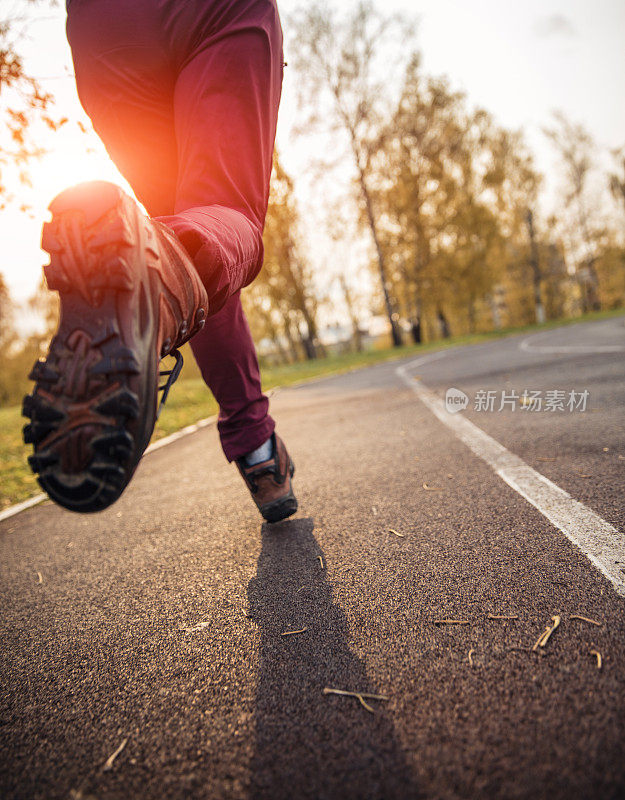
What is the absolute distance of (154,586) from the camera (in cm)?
154

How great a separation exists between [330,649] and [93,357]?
0.77 meters

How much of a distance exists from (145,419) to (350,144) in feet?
71.9

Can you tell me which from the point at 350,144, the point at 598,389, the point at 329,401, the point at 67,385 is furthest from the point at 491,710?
the point at 350,144

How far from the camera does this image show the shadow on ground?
745 millimetres

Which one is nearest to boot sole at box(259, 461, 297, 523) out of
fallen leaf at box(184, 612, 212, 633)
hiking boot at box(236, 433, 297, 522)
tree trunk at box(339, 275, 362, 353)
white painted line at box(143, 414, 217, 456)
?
hiking boot at box(236, 433, 297, 522)

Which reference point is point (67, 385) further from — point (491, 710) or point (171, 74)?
point (171, 74)

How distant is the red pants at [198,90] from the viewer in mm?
1337

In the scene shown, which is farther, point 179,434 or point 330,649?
point 179,434

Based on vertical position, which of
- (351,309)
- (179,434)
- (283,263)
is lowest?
(179,434)

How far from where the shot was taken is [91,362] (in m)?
0.84

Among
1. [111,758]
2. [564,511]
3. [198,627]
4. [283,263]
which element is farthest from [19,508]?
[283,263]

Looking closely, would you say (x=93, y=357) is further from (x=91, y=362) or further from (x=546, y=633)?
(x=546, y=633)

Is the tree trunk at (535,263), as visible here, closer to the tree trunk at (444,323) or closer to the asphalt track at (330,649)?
the tree trunk at (444,323)

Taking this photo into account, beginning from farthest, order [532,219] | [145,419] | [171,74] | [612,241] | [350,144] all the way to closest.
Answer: [612,241], [532,219], [350,144], [171,74], [145,419]
